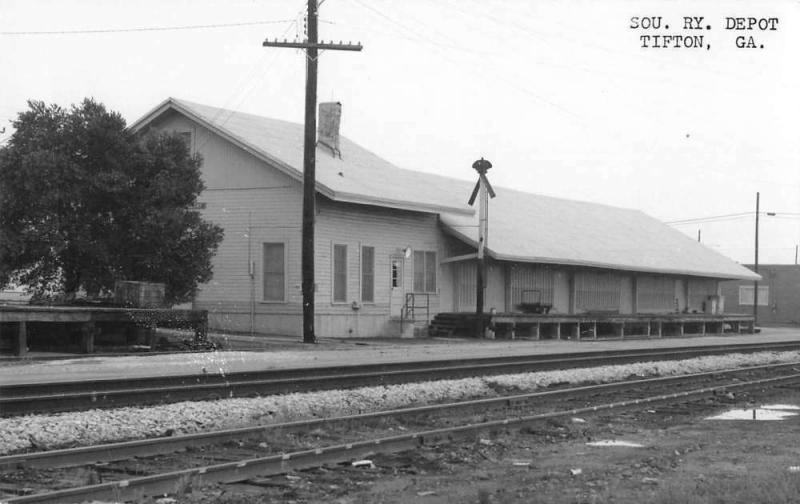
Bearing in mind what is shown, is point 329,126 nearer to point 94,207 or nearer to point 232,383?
point 94,207

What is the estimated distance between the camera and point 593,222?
54656 millimetres

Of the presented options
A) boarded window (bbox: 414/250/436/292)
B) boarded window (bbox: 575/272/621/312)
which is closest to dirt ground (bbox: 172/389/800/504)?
boarded window (bbox: 414/250/436/292)

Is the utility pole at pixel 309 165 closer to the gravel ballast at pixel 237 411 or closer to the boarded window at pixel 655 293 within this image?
the gravel ballast at pixel 237 411

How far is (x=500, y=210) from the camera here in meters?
47.3

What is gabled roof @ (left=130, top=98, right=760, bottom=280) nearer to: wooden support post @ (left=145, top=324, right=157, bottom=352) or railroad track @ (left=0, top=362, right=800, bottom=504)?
wooden support post @ (left=145, top=324, right=157, bottom=352)

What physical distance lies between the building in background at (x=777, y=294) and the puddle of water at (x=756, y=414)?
65.7 meters

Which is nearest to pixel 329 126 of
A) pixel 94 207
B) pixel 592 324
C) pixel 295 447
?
pixel 94 207

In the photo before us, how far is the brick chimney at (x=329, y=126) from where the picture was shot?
3894 centimetres

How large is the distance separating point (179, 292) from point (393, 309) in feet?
30.8

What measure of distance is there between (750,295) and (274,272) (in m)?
56.0

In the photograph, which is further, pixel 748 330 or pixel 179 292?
pixel 748 330

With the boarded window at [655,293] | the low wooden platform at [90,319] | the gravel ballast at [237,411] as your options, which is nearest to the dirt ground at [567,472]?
the gravel ballast at [237,411]

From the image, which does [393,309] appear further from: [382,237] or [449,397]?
[449,397]

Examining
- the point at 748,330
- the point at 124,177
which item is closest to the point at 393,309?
the point at 124,177
